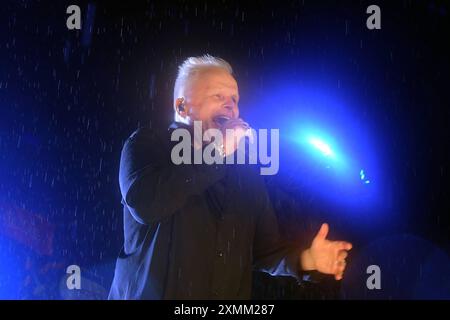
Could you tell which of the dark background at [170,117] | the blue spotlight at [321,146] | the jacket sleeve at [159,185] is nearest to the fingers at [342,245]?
the jacket sleeve at [159,185]

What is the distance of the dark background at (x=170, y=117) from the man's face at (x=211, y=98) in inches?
15.8

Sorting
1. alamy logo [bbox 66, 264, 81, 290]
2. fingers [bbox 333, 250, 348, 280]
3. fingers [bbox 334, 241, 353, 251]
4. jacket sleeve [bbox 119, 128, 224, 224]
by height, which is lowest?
alamy logo [bbox 66, 264, 81, 290]

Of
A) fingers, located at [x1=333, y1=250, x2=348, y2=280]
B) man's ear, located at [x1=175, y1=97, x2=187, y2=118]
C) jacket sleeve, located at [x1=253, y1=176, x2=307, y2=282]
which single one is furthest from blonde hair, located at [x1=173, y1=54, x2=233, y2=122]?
fingers, located at [x1=333, y1=250, x2=348, y2=280]

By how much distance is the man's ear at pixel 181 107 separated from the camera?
154cm

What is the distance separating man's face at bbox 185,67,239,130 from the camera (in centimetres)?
149

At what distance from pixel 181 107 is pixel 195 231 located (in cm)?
44

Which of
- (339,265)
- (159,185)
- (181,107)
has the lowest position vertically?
(339,265)

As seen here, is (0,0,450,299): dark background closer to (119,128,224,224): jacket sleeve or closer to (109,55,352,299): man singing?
(109,55,352,299): man singing

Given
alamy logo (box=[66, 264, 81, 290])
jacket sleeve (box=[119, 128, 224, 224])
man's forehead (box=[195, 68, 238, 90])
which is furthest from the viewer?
alamy logo (box=[66, 264, 81, 290])

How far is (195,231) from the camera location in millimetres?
1348

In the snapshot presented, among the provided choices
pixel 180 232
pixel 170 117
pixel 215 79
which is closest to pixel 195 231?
pixel 180 232

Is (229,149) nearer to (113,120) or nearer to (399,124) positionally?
(113,120)

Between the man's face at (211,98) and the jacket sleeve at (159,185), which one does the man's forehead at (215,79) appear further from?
the jacket sleeve at (159,185)

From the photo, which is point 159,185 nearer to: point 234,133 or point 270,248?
point 234,133
